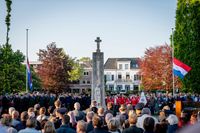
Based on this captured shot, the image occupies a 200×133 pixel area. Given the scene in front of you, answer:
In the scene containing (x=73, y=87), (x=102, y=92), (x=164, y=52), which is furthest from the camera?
(x=73, y=87)

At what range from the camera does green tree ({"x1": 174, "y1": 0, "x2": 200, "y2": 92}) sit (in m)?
53.5

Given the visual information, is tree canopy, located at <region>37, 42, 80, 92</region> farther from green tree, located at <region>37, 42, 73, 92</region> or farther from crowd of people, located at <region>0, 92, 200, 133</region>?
crowd of people, located at <region>0, 92, 200, 133</region>

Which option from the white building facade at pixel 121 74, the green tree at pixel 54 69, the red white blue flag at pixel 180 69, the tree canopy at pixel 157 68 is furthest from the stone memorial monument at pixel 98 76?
the white building facade at pixel 121 74

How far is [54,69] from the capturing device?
3250 inches

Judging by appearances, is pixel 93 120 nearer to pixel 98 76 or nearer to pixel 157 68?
pixel 98 76

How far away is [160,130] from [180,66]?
27163 millimetres

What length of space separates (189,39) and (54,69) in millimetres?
33803

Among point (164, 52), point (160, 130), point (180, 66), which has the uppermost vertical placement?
point (164, 52)

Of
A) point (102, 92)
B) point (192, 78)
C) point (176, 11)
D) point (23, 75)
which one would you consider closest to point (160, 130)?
point (102, 92)

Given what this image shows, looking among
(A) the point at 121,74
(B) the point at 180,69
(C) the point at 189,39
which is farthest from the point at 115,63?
(B) the point at 180,69

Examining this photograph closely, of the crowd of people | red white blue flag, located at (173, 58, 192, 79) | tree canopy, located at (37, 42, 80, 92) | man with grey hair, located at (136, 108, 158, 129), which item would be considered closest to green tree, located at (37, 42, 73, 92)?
tree canopy, located at (37, 42, 80, 92)

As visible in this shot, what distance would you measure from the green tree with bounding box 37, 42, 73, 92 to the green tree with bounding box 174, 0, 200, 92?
31321 millimetres

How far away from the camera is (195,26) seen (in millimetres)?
54906

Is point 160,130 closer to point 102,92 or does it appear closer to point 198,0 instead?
point 102,92
